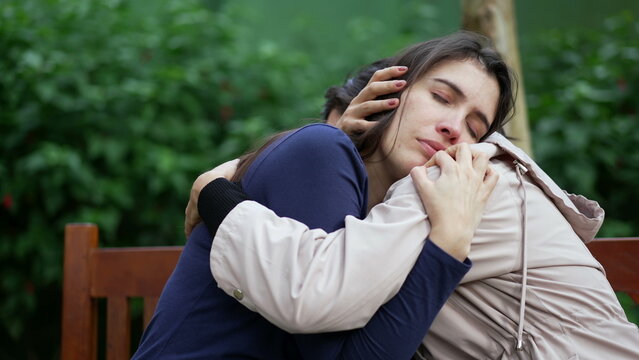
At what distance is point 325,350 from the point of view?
152 cm

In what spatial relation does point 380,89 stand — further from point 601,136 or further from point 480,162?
point 601,136

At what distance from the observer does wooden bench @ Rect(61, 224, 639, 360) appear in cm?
255

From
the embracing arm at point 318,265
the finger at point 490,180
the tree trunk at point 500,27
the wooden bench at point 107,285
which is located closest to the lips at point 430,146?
the finger at point 490,180

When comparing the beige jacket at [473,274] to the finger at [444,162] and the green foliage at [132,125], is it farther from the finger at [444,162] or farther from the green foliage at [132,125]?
the green foliage at [132,125]

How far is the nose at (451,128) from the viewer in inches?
75.5

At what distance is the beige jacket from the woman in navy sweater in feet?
0.19

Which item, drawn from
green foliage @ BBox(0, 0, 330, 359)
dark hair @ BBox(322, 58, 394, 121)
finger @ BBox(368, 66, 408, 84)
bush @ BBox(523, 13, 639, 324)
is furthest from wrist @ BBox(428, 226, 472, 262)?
green foliage @ BBox(0, 0, 330, 359)

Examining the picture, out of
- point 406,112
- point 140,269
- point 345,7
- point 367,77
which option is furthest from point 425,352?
point 345,7

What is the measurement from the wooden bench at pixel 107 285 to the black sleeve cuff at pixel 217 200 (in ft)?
2.66

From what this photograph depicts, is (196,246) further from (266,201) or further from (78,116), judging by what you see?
(78,116)

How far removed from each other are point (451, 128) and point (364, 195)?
1.04 ft

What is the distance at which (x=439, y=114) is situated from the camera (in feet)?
6.36

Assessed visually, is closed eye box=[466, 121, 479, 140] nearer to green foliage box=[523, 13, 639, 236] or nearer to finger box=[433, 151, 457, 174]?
→ finger box=[433, 151, 457, 174]

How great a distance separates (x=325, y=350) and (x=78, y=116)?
2.58 m
